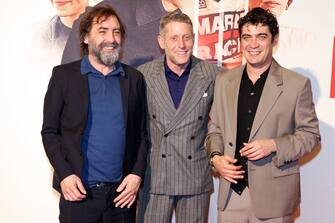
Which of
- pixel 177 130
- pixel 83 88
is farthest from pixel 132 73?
pixel 177 130

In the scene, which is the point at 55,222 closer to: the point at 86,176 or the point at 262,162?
the point at 86,176

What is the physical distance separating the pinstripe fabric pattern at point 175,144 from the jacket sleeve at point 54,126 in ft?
1.85

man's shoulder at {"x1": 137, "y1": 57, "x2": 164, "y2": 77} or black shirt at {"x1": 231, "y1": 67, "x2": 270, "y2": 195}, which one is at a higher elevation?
man's shoulder at {"x1": 137, "y1": 57, "x2": 164, "y2": 77}

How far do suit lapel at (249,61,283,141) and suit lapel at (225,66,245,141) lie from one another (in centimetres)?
12

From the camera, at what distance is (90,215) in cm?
227

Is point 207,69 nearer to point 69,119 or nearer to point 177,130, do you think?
point 177,130

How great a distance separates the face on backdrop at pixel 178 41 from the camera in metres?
2.48

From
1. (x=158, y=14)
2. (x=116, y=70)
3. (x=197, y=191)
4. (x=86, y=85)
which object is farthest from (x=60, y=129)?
(x=158, y=14)

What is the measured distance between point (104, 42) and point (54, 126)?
543mm

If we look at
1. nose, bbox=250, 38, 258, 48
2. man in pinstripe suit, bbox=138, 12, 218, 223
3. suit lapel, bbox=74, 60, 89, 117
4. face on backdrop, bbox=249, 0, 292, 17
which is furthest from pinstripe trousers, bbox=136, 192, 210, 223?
Result: face on backdrop, bbox=249, 0, 292, 17

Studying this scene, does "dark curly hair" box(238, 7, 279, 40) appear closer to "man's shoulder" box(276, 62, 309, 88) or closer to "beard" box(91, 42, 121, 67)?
"man's shoulder" box(276, 62, 309, 88)

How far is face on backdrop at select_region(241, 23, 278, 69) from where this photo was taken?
7.47 feet

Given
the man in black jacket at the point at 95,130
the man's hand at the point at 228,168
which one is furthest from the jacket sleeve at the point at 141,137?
the man's hand at the point at 228,168

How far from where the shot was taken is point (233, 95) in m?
2.37
